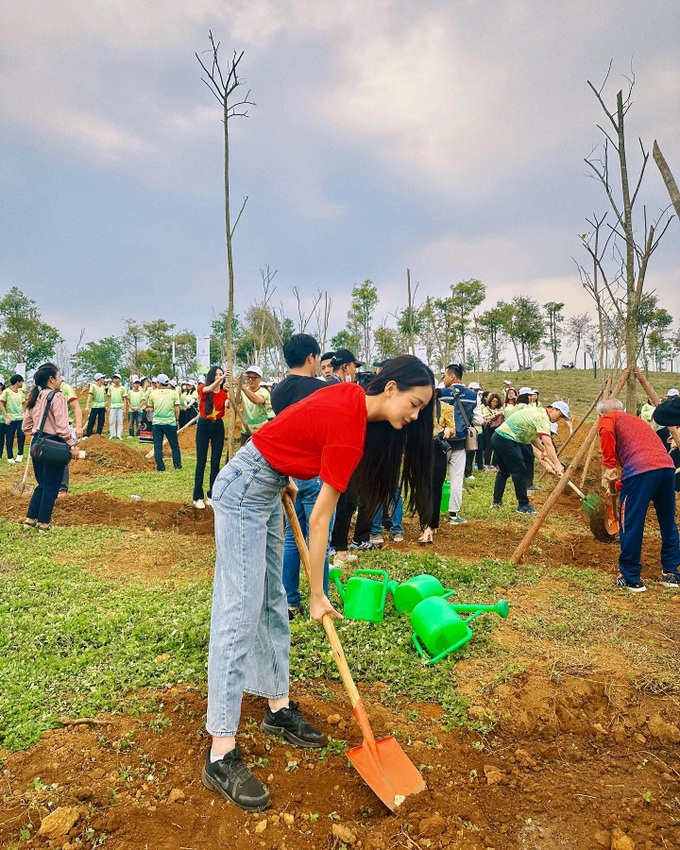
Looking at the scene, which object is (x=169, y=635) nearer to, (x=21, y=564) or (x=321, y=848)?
(x=321, y=848)

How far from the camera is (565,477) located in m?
5.33

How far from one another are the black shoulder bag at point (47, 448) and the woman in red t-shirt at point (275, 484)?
4.67m

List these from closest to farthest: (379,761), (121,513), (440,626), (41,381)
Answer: (379,761) → (440,626) → (41,381) → (121,513)

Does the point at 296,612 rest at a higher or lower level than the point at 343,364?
lower

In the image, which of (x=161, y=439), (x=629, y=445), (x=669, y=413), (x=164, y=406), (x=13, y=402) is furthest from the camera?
(x=13, y=402)

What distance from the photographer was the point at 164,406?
440 inches

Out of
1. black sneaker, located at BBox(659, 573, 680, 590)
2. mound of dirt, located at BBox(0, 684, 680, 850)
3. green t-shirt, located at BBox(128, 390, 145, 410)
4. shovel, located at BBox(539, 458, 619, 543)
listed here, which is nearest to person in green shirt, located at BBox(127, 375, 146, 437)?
green t-shirt, located at BBox(128, 390, 145, 410)

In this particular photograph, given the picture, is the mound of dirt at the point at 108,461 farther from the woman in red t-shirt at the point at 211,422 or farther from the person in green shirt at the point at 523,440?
the person in green shirt at the point at 523,440

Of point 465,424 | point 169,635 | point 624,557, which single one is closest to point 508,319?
point 465,424

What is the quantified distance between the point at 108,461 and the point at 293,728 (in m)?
12.0

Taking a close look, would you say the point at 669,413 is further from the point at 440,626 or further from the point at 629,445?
the point at 440,626

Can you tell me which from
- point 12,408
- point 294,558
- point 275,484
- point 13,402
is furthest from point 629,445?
point 12,408

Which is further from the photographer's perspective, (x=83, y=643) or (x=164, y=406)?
(x=164, y=406)

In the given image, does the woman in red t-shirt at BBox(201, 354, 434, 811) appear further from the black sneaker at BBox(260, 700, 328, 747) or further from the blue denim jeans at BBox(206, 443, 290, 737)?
the black sneaker at BBox(260, 700, 328, 747)
